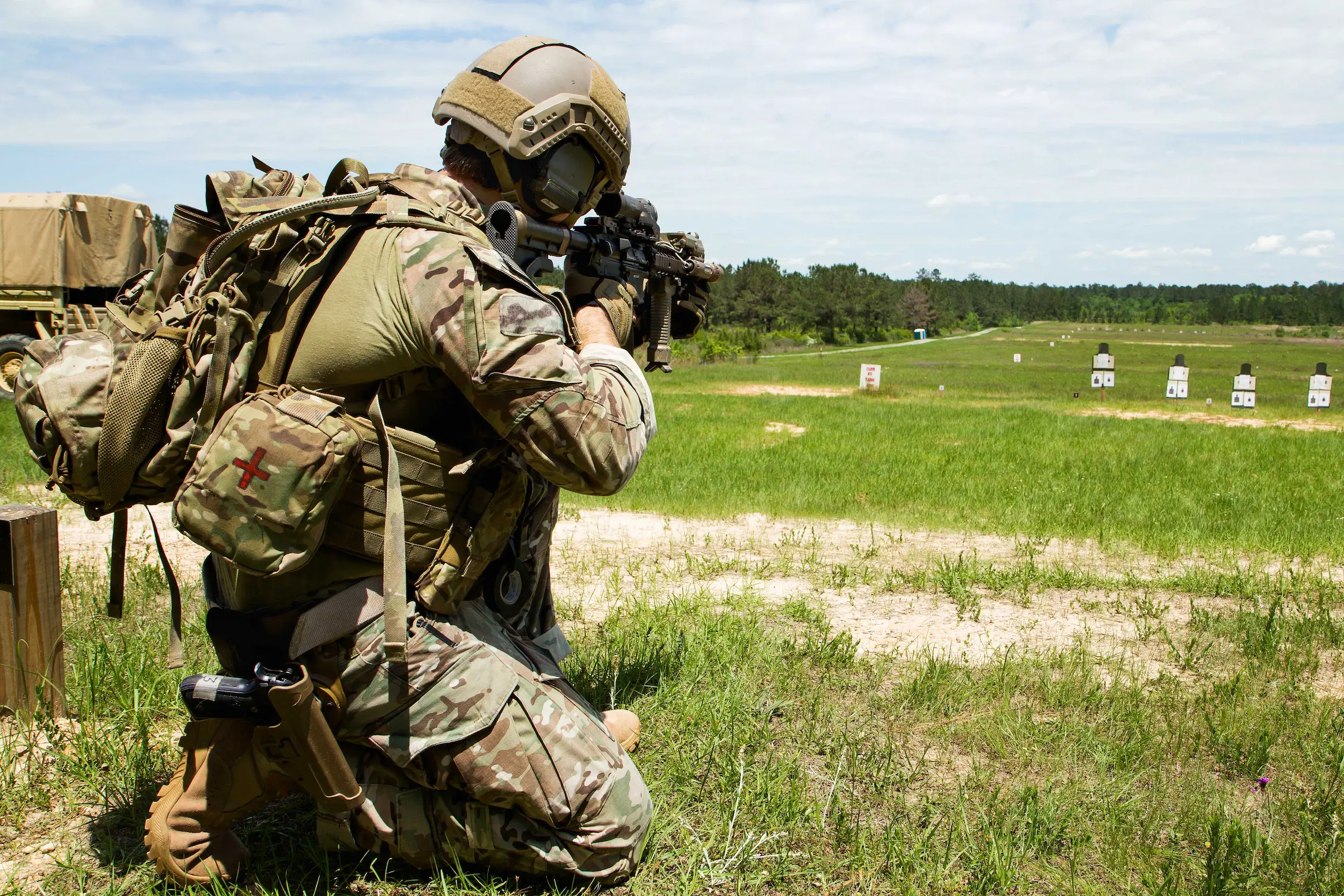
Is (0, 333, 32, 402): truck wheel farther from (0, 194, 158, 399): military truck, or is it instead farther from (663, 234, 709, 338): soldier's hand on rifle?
(663, 234, 709, 338): soldier's hand on rifle

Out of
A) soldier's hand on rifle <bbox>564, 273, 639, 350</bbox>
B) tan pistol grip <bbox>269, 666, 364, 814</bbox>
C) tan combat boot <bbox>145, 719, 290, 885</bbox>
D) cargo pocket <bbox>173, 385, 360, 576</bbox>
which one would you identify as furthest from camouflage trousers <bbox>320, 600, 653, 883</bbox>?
soldier's hand on rifle <bbox>564, 273, 639, 350</bbox>

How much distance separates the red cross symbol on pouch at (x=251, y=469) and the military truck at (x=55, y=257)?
15.4 m

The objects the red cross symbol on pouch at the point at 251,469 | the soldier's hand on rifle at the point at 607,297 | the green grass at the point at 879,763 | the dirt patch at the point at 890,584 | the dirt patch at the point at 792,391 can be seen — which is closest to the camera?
the red cross symbol on pouch at the point at 251,469

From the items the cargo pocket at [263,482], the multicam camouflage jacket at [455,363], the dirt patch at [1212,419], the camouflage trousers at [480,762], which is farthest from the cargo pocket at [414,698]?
the dirt patch at [1212,419]

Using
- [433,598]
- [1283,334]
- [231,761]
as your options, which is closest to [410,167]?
[433,598]

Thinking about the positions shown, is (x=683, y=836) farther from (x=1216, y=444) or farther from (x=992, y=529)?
(x=1216, y=444)

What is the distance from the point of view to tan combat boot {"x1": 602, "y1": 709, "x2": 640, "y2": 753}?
3.34 m

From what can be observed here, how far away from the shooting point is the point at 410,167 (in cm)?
259

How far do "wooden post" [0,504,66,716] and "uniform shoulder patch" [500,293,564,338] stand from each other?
7.67 ft

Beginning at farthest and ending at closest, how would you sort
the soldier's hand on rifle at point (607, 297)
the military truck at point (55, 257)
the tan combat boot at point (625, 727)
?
the military truck at point (55, 257)
the tan combat boot at point (625, 727)
the soldier's hand on rifle at point (607, 297)

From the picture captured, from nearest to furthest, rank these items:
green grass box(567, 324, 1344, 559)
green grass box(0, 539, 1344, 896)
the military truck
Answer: green grass box(0, 539, 1344, 896) < green grass box(567, 324, 1344, 559) < the military truck

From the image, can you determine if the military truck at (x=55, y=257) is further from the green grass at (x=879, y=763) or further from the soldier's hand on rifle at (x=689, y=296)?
the soldier's hand on rifle at (x=689, y=296)

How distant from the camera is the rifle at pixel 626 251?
8.94 feet

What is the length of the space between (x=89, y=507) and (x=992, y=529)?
6.63 metres
